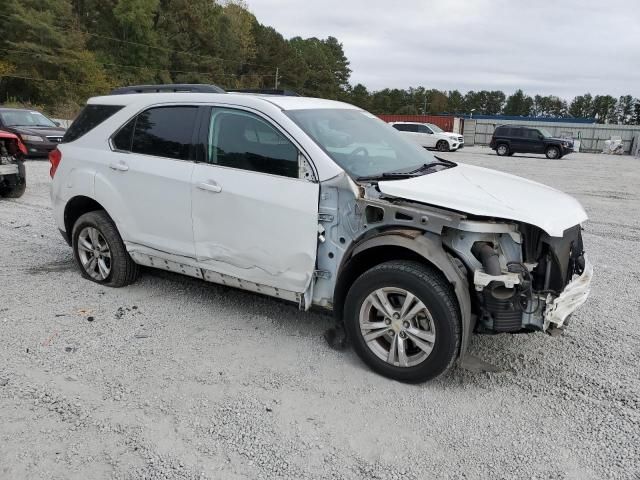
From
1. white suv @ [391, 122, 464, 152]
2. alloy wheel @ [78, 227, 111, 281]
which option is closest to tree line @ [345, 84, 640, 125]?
white suv @ [391, 122, 464, 152]

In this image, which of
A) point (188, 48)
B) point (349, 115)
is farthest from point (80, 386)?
point (188, 48)

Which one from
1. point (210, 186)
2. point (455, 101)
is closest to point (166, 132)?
point (210, 186)

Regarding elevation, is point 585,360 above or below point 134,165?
below

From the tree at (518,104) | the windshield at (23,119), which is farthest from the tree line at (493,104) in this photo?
the windshield at (23,119)

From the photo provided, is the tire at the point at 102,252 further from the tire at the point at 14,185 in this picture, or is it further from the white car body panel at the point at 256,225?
the tire at the point at 14,185

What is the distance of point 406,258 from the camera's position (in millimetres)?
3521

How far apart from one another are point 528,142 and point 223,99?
27.1 meters

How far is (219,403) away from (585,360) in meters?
2.65

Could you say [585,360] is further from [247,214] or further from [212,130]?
[212,130]

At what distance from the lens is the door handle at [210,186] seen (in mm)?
3967

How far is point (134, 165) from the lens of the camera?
4.52 metres

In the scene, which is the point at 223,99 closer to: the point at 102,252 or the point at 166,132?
the point at 166,132

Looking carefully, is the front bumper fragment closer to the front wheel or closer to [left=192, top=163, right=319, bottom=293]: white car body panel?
[left=192, top=163, right=319, bottom=293]: white car body panel

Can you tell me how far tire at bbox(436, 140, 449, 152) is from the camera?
99.5 ft
